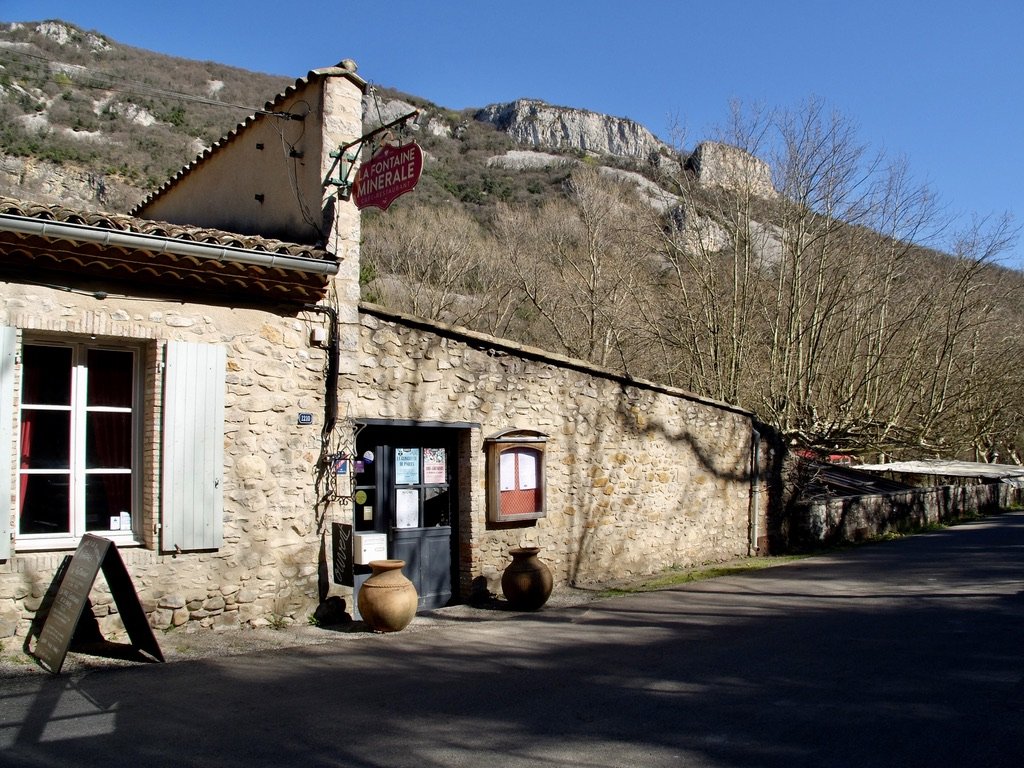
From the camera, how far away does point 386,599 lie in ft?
26.3

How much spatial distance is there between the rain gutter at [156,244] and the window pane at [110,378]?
3.68 ft

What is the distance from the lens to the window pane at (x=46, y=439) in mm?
6922

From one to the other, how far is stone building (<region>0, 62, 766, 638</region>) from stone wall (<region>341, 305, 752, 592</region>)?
0.11ft

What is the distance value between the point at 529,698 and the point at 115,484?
413cm

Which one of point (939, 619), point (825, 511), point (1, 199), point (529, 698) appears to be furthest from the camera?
point (825, 511)

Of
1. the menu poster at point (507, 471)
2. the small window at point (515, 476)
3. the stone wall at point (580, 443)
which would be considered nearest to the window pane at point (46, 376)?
the stone wall at point (580, 443)

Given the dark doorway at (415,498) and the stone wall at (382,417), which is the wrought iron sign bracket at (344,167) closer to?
the stone wall at (382,417)

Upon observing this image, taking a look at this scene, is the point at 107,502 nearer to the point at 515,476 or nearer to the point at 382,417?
the point at 382,417

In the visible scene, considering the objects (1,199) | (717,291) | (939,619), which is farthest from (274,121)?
(717,291)

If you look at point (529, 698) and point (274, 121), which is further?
point (274, 121)

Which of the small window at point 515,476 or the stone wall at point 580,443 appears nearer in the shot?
the stone wall at point 580,443

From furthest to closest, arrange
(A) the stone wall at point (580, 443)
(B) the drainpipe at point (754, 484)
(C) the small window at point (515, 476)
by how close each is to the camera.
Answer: (B) the drainpipe at point (754, 484)
(C) the small window at point (515, 476)
(A) the stone wall at point (580, 443)

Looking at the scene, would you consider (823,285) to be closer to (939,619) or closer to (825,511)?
(825,511)

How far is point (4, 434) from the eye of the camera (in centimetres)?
653
